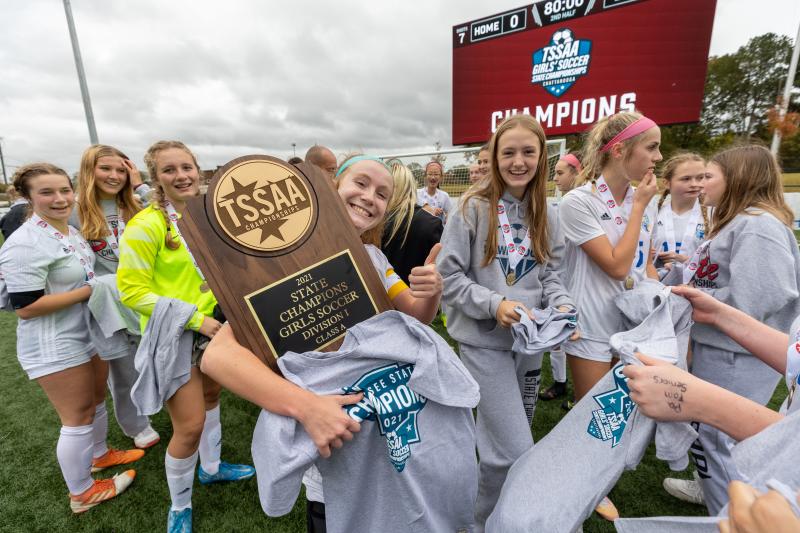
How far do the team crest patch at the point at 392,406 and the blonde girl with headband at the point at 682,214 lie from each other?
122 inches

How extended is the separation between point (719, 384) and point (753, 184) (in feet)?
3.23

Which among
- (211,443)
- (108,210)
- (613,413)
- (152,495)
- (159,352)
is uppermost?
(108,210)

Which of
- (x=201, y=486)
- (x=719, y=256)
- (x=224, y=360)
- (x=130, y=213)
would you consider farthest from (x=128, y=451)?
(x=719, y=256)

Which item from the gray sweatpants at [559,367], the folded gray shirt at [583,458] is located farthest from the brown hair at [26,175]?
the gray sweatpants at [559,367]

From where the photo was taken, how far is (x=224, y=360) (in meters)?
0.90

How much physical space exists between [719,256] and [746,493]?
66.0 inches

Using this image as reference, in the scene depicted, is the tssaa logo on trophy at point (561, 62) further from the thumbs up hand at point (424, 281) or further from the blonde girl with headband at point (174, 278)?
the thumbs up hand at point (424, 281)

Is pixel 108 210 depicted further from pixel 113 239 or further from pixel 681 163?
pixel 681 163

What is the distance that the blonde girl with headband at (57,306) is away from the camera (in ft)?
6.15

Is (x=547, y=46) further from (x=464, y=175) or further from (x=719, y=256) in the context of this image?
(x=719, y=256)

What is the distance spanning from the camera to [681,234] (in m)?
3.28

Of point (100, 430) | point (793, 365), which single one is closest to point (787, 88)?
point (793, 365)

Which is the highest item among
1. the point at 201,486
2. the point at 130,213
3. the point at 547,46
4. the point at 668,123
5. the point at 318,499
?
the point at 547,46

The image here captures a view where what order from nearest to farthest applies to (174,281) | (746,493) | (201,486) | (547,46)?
(746,493)
(174,281)
(201,486)
(547,46)
